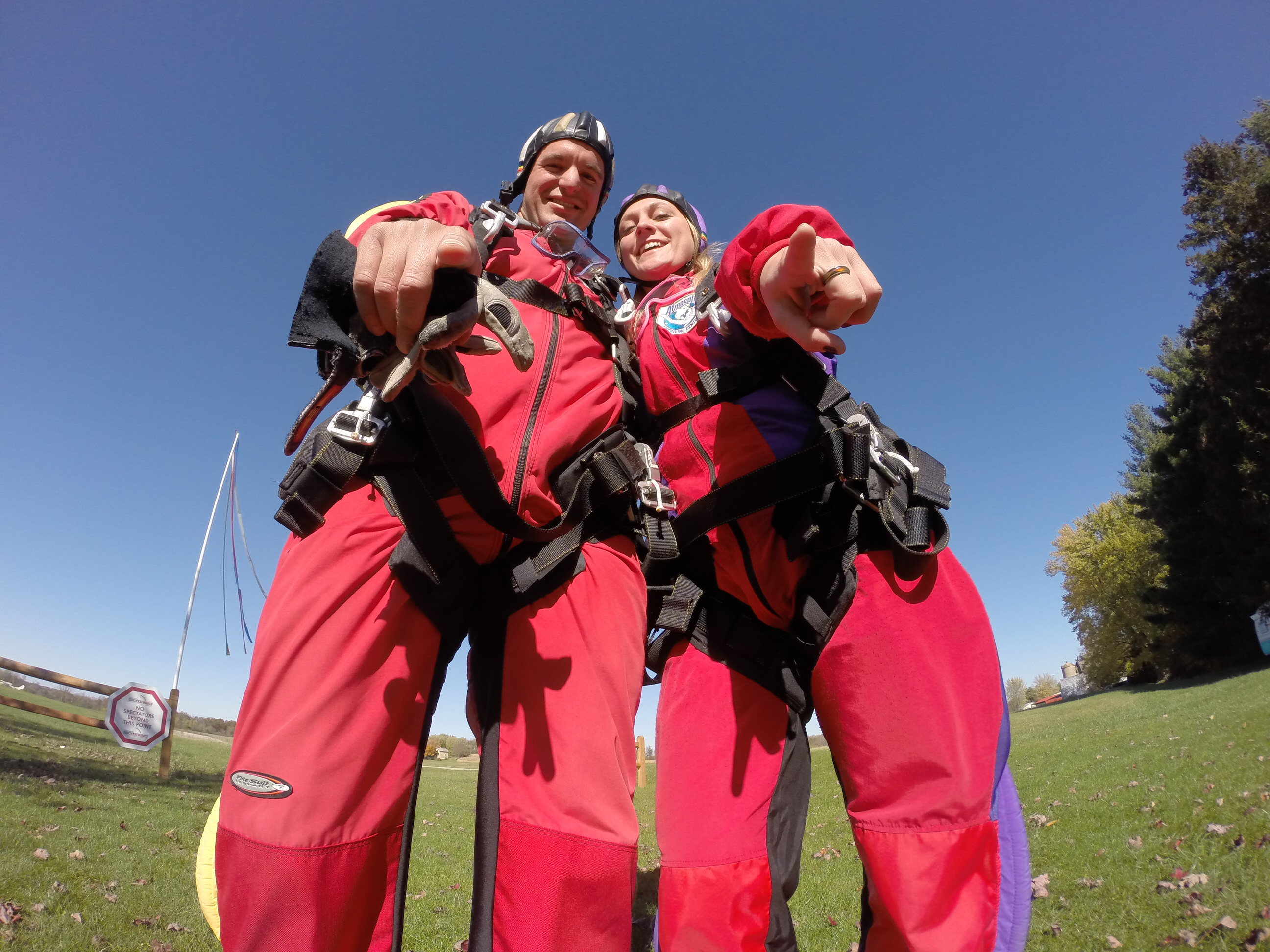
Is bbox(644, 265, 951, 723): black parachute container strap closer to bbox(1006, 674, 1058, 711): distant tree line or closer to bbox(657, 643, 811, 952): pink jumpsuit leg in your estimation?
bbox(657, 643, 811, 952): pink jumpsuit leg

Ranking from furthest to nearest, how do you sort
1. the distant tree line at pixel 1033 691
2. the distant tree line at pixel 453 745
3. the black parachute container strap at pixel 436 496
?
the distant tree line at pixel 1033 691, the distant tree line at pixel 453 745, the black parachute container strap at pixel 436 496

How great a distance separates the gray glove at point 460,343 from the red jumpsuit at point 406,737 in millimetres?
400

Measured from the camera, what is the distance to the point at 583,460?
178 cm

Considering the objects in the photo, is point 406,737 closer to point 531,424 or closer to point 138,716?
point 531,424

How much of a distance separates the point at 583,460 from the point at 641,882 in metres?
6.52

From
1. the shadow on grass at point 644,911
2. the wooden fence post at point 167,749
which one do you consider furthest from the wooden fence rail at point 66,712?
the shadow on grass at point 644,911

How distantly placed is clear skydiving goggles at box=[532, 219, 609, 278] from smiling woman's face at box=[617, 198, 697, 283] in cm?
59

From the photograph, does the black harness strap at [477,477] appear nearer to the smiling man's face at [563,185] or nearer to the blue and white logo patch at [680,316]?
the blue and white logo patch at [680,316]

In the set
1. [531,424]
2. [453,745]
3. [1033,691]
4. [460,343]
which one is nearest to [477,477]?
[531,424]

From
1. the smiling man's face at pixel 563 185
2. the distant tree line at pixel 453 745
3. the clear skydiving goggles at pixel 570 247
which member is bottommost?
the distant tree line at pixel 453 745

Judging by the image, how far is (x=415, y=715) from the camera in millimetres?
1501

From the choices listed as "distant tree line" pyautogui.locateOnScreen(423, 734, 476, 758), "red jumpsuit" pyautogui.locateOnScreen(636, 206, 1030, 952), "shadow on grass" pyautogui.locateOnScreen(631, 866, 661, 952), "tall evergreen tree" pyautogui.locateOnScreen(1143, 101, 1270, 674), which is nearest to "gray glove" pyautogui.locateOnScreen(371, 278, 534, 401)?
"red jumpsuit" pyautogui.locateOnScreen(636, 206, 1030, 952)

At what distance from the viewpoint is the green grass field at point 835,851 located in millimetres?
4086

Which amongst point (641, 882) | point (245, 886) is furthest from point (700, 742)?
point (641, 882)
